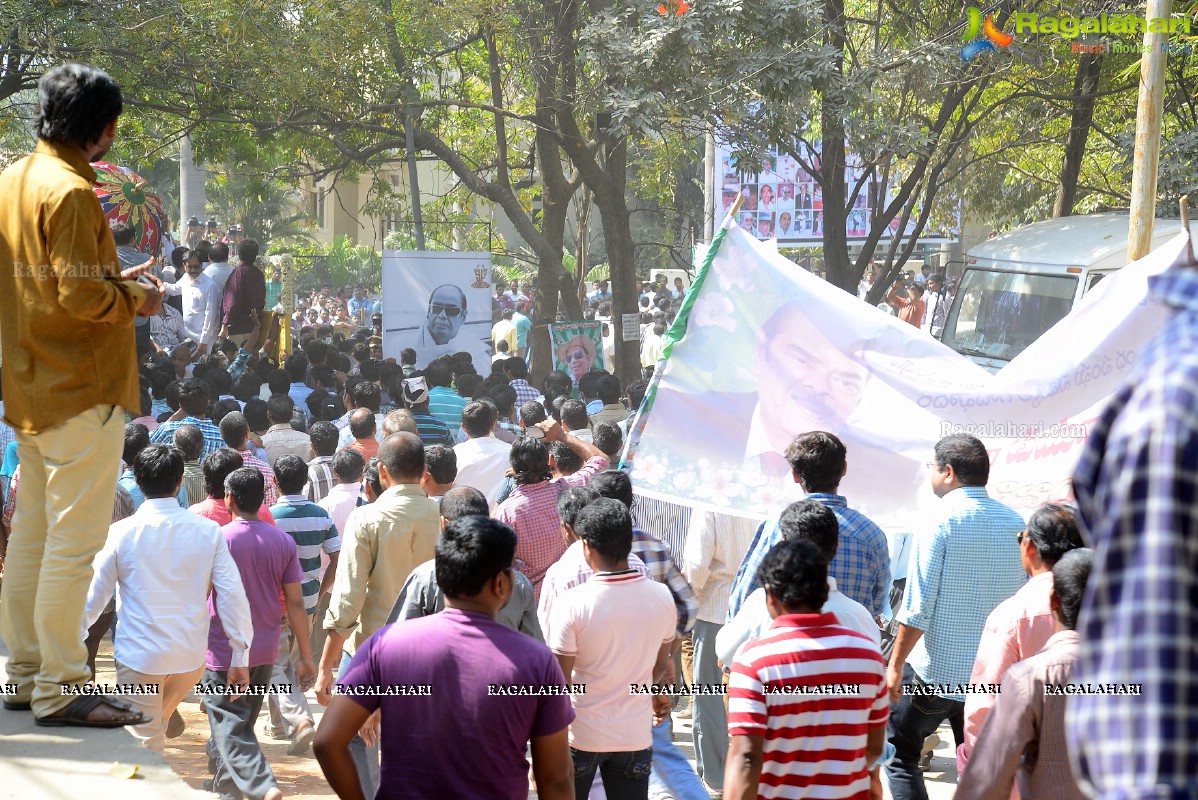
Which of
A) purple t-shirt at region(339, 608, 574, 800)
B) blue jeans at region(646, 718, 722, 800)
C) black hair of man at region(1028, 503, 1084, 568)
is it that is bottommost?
blue jeans at region(646, 718, 722, 800)

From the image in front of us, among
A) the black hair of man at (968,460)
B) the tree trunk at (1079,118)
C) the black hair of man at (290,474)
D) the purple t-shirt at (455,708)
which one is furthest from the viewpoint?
the tree trunk at (1079,118)

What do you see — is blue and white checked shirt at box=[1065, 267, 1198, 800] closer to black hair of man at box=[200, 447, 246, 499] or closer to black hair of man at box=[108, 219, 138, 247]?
black hair of man at box=[200, 447, 246, 499]

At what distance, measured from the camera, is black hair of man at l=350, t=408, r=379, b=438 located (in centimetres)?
758

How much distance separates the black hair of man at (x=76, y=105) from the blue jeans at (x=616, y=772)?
264 centimetres

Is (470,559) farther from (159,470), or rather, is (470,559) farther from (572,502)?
(159,470)

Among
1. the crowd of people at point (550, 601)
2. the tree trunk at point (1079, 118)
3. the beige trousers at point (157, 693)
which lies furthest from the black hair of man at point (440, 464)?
the tree trunk at point (1079, 118)

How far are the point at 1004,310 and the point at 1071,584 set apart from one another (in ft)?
32.1

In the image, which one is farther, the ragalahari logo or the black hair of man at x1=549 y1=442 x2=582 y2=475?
the ragalahari logo

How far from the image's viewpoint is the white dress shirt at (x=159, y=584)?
495cm

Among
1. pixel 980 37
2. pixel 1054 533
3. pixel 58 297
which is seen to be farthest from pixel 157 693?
pixel 980 37

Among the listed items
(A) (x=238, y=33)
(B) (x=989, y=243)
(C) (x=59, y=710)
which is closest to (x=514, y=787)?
(C) (x=59, y=710)

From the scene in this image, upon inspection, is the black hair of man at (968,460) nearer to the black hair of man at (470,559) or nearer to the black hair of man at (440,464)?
the black hair of man at (440,464)

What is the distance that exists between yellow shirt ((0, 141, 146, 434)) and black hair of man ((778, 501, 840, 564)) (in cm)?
210

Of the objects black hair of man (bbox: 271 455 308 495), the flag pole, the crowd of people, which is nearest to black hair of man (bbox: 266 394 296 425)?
the crowd of people
